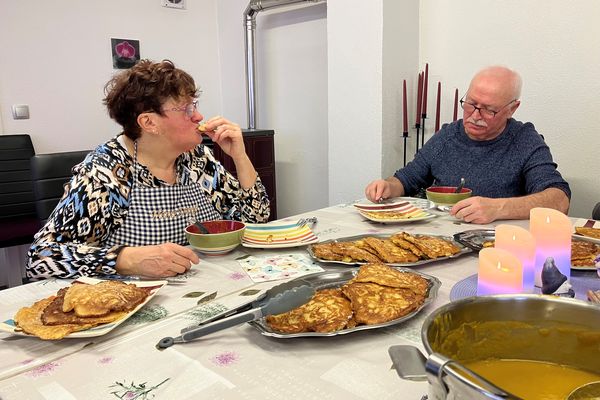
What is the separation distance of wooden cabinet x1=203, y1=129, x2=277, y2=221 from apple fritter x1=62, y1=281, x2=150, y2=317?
253 cm

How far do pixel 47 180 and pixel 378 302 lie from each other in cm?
160

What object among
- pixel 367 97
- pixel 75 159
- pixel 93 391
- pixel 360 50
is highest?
pixel 360 50

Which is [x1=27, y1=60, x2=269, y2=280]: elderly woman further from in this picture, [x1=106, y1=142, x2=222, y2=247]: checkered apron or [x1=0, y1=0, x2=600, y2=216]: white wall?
[x1=0, y1=0, x2=600, y2=216]: white wall

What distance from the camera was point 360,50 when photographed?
2.85 meters

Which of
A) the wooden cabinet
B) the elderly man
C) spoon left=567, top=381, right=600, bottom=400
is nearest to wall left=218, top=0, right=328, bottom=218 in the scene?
the wooden cabinet

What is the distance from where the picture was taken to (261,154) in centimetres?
363

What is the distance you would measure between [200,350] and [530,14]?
8.22 ft

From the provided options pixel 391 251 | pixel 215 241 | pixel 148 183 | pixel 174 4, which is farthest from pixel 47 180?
pixel 174 4

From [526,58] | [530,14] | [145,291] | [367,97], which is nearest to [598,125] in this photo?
[526,58]

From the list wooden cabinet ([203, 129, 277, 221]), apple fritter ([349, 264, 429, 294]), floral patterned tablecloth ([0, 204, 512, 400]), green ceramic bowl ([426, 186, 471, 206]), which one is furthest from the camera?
wooden cabinet ([203, 129, 277, 221])

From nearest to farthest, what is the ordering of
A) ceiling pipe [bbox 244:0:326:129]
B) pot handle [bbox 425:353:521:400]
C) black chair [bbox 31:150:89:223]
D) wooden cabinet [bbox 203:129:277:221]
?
pot handle [bbox 425:353:521:400], black chair [bbox 31:150:89:223], wooden cabinet [bbox 203:129:277:221], ceiling pipe [bbox 244:0:326:129]

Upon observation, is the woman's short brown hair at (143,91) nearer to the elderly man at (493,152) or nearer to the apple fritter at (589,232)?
the elderly man at (493,152)

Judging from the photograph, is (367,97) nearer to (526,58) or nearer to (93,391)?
(526,58)

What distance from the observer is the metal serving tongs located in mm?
789
